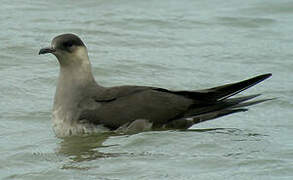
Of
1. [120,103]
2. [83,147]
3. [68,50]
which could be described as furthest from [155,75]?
[83,147]

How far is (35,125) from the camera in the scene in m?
11.4

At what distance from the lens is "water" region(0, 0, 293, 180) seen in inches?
369

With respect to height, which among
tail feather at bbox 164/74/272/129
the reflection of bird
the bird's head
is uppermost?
the bird's head

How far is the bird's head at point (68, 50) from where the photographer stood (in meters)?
11.1

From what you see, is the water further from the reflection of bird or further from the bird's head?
the bird's head

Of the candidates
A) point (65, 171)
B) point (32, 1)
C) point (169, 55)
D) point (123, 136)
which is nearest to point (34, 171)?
point (65, 171)

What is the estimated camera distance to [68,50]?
36.7 feet

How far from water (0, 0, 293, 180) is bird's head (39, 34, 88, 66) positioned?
85 centimetres

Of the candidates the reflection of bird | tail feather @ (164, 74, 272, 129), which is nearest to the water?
the reflection of bird

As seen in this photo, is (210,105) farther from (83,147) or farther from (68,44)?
(68,44)

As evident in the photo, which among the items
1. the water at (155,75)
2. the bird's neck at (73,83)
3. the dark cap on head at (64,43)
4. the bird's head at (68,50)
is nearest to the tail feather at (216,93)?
the water at (155,75)

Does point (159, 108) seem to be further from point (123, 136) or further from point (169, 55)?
point (169, 55)

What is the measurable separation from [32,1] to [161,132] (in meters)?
8.74

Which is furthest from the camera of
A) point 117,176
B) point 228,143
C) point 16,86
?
point 16,86
